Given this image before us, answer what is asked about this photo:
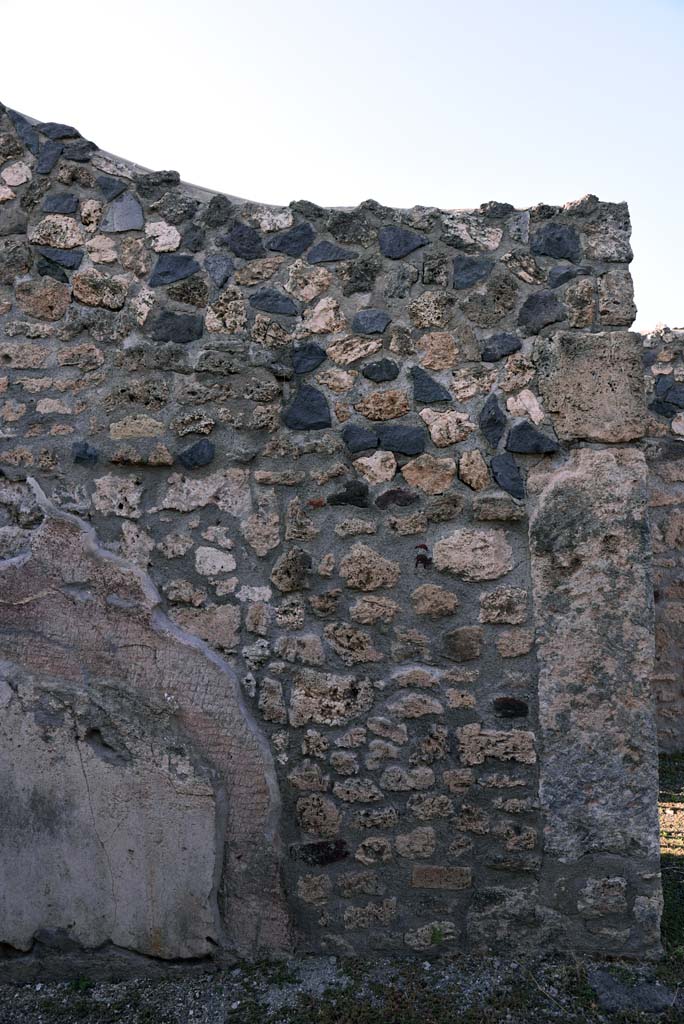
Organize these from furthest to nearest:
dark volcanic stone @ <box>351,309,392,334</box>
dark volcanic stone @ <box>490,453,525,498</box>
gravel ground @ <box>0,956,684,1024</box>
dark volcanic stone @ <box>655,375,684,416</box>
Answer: dark volcanic stone @ <box>655,375,684,416</box> < dark volcanic stone @ <box>351,309,392,334</box> < dark volcanic stone @ <box>490,453,525,498</box> < gravel ground @ <box>0,956,684,1024</box>

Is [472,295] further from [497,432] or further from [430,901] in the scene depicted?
[430,901]

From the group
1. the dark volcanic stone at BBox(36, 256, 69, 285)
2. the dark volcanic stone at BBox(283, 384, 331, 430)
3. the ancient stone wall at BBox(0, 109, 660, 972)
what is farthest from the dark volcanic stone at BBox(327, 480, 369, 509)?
the dark volcanic stone at BBox(36, 256, 69, 285)

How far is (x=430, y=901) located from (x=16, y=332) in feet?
7.51

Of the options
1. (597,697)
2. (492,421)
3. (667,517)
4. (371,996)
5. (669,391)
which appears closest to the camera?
(371,996)

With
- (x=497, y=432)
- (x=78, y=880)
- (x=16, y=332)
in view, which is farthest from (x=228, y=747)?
(x=16, y=332)

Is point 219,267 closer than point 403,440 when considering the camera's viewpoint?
No

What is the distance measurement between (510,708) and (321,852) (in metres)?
0.74

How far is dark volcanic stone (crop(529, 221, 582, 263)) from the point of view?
282cm

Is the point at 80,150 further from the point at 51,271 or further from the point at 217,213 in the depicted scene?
the point at 217,213

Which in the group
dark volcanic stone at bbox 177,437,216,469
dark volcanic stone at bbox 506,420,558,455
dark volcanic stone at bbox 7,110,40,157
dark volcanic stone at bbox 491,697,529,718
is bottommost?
dark volcanic stone at bbox 491,697,529,718

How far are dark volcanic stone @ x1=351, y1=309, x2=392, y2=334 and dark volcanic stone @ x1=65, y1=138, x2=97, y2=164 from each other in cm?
110

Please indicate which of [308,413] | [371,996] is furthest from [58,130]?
[371,996]

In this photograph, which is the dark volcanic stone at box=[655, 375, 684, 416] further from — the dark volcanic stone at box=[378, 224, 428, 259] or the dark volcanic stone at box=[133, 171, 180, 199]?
the dark volcanic stone at box=[133, 171, 180, 199]

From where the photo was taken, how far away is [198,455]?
2857mm
